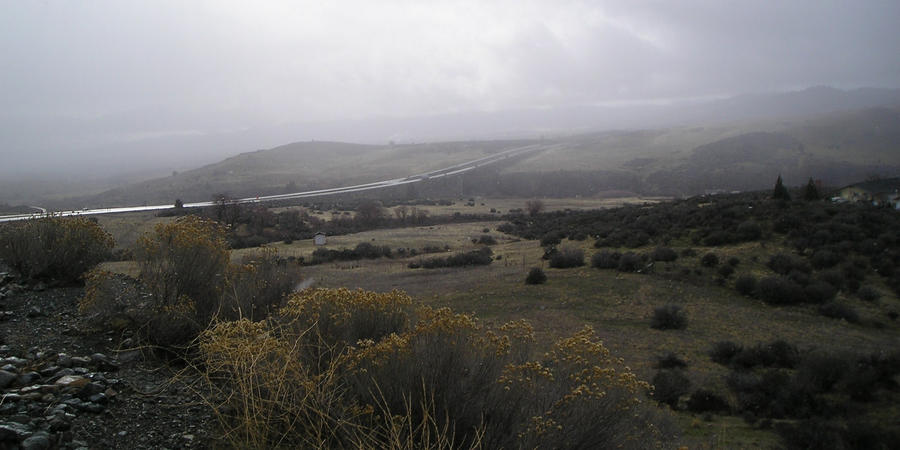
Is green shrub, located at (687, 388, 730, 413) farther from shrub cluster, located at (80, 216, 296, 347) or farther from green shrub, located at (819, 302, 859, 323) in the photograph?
shrub cluster, located at (80, 216, 296, 347)

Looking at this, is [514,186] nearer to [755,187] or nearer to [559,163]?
[559,163]

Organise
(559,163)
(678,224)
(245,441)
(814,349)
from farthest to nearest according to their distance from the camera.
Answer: (559,163) → (678,224) → (814,349) → (245,441)

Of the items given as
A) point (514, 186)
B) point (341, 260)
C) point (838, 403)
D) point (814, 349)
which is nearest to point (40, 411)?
point (838, 403)

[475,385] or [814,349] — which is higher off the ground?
[475,385]

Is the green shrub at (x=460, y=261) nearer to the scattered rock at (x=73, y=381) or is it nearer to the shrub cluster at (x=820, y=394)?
the shrub cluster at (x=820, y=394)

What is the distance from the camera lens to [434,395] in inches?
150

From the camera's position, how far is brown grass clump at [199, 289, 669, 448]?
11.3 feet

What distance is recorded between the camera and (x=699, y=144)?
101 meters

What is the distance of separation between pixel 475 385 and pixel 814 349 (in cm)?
978

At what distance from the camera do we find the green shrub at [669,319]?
12469mm

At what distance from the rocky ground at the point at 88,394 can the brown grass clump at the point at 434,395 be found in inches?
13.4

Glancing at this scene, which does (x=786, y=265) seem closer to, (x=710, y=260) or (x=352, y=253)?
(x=710, y=260)

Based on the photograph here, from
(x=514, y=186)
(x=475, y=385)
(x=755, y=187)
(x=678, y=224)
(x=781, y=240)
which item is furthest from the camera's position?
(x=514, y=186)

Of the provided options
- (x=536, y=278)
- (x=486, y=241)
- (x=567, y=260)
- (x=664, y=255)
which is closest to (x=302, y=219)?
(x=486, y=241)
